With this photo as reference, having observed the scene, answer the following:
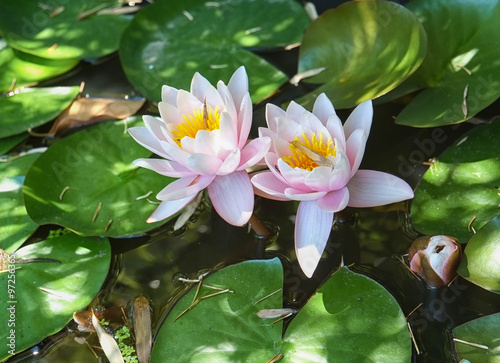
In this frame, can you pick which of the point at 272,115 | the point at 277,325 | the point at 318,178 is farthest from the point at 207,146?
the point at 277,325

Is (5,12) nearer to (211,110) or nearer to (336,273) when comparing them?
(211,110)

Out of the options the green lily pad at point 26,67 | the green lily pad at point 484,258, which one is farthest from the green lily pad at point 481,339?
the green lily pad at point 26,67

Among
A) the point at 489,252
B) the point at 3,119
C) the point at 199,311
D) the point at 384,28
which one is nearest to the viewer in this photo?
the point at 489,252

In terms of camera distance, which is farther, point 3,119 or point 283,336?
point 3,119

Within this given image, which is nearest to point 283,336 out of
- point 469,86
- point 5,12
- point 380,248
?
point 380,248

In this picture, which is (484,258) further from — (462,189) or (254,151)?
(254,151)

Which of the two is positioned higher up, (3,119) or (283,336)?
(3,119)

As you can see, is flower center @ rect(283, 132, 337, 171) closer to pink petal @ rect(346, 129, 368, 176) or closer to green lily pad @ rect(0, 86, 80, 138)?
pink petal @ rect(346, 129, 368, 176)

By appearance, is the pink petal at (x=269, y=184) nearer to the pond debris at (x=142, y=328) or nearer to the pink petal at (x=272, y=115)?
the pink petal at (x=272, y=115)
